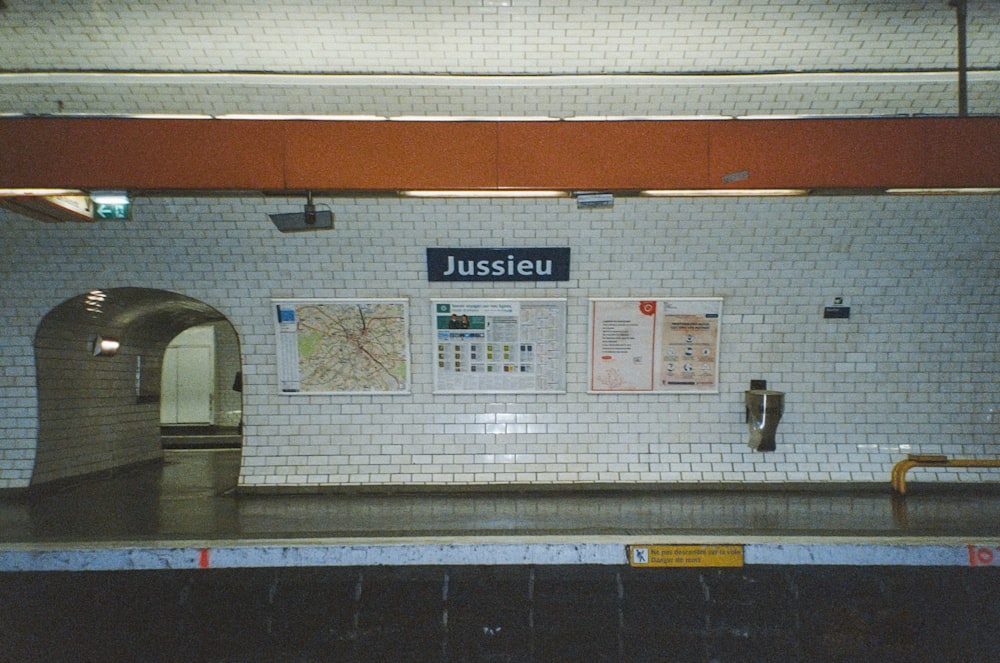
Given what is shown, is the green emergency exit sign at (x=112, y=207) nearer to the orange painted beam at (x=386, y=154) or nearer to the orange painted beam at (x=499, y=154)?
the orange painted beam at (x=499, y=154)

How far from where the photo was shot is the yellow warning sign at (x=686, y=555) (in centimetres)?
400

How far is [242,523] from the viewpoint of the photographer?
15.2ft

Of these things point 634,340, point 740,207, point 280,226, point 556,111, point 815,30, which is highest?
point 815,30

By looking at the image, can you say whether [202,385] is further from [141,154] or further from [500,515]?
[500,515]

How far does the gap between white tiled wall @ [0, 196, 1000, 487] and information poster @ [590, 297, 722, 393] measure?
129 mm

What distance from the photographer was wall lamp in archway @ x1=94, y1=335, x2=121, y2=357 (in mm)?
6746

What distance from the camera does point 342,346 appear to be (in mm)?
5797

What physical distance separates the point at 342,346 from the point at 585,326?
7.56 feet

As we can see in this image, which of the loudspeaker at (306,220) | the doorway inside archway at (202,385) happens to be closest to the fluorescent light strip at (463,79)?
the loudspeaker at (306,220)

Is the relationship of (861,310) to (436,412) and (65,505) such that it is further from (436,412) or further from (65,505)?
(65,505)

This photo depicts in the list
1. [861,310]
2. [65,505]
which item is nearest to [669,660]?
[861,310]

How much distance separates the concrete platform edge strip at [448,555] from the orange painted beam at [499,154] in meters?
2.34

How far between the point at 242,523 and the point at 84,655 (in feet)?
3.97

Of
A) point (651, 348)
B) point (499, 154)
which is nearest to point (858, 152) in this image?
point (499, 154)
